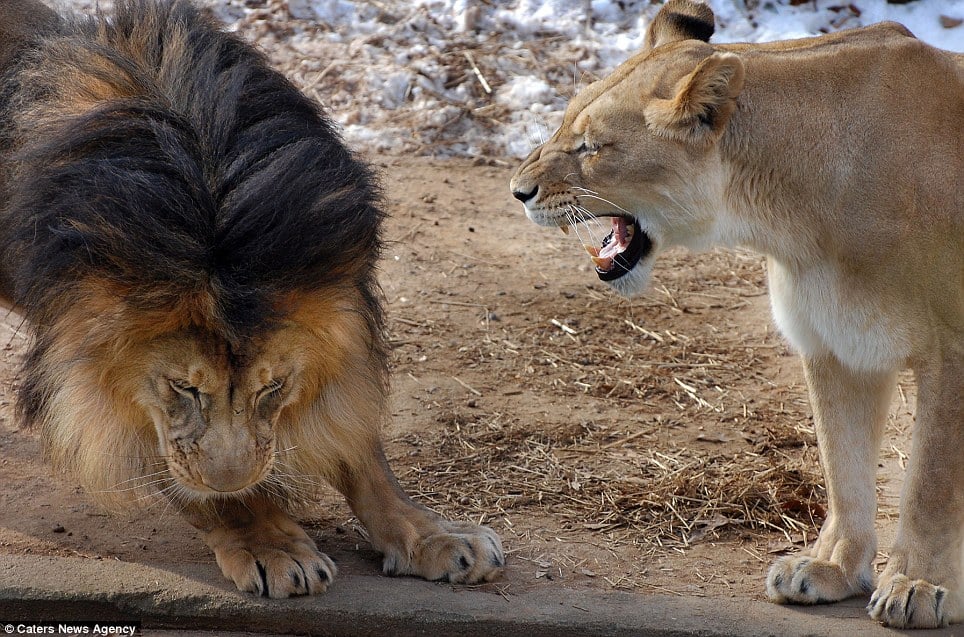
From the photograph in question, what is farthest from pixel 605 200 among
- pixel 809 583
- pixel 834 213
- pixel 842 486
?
pixel 809 583

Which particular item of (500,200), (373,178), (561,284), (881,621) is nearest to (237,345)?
(373,178)

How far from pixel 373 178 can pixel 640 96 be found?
2.95 ft

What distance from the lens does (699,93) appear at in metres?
3.67

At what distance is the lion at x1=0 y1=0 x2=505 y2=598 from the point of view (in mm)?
3100

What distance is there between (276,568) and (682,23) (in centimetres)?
225

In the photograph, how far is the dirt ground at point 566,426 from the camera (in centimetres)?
409

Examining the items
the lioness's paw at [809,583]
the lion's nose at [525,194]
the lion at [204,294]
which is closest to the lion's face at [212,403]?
the lion at [204,294]

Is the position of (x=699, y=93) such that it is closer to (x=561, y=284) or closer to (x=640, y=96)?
(x=640, y=96)

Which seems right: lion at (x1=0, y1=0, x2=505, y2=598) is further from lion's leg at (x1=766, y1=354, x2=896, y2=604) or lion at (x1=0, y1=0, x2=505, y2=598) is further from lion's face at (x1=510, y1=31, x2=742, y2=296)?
lion's leg at (x1=766, y1=354, x2=896, y2=604)

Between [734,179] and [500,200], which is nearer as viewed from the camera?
[734,179]

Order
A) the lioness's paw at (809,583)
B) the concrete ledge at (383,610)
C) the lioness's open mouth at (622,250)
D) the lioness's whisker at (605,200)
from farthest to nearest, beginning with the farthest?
the lioness's open mouth at (622,250), the lioness's whisker at (605,200), the lioness's paw at (809,583), the concrete ledge at (383,610)

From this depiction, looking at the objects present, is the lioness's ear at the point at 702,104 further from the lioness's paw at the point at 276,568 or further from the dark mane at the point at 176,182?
the lioness's paw at the point at 276,568

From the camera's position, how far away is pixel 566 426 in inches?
199

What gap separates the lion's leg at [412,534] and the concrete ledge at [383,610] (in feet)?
0.42
